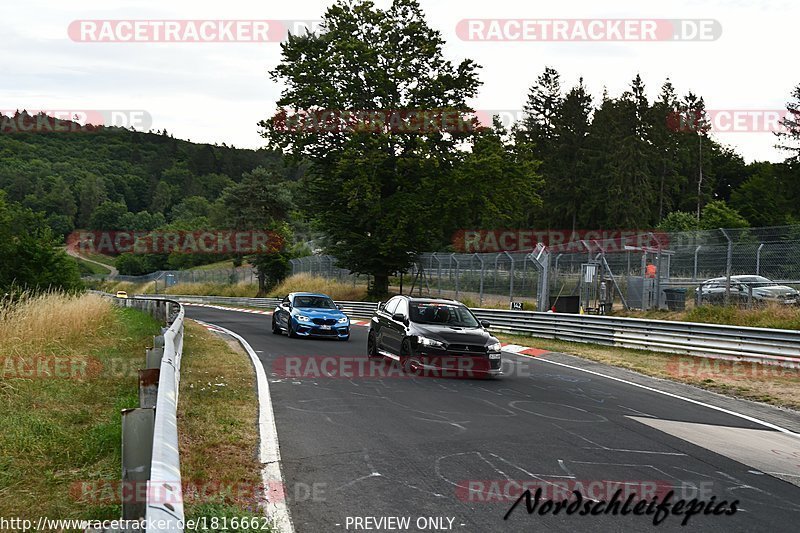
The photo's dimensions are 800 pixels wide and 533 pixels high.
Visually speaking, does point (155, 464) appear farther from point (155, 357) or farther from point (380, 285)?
point (380, 285)

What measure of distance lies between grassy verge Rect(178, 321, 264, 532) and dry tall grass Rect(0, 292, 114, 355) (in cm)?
234

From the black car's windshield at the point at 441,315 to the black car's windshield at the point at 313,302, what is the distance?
8.00 meters

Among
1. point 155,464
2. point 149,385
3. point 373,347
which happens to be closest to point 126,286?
point 373,347

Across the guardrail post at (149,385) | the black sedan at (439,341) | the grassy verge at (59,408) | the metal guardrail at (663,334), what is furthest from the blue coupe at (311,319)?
the guardrail post at (149,385)

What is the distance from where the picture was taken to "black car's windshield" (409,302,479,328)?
48.9 feet

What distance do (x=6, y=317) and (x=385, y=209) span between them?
26.7 metres

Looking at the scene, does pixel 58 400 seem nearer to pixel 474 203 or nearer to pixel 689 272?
pixel 689 272

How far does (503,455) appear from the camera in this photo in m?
7.25

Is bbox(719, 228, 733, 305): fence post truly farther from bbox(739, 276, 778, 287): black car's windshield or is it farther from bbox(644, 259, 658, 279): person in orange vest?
bbox(644, 259, 658, 279): person in orange vest

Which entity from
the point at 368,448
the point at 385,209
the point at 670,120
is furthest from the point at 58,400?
the point at 670,120

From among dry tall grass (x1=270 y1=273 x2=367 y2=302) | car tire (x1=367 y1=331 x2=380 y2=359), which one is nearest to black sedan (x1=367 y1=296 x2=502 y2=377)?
car tire (x1=367 y1=331 x2=380 y2=359)

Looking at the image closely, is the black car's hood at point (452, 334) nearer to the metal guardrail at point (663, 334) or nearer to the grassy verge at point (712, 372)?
the grassy verge at point (712, 372)

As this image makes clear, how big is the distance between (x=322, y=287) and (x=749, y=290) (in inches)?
1268

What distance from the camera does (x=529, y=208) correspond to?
79.2 meters
